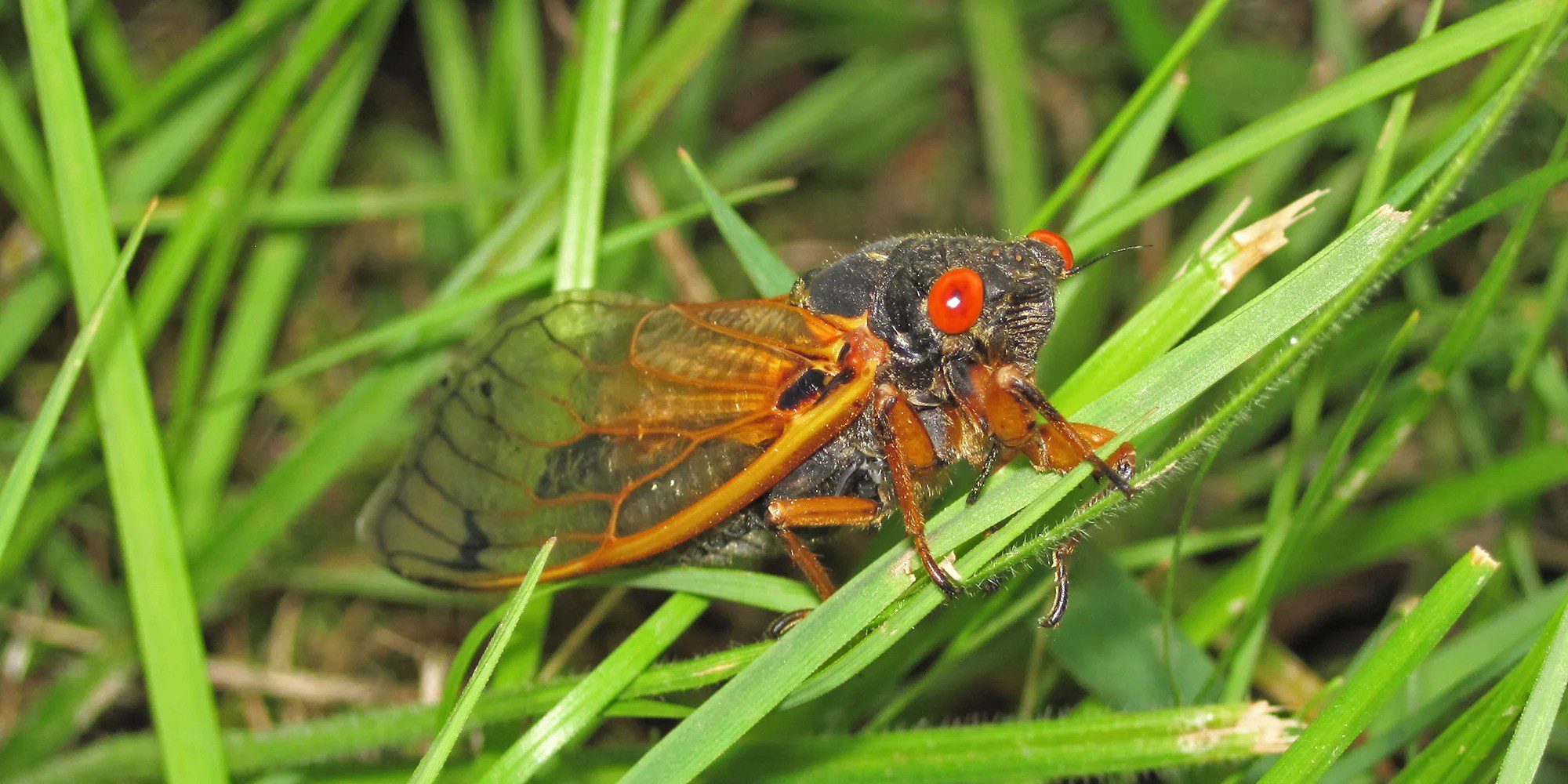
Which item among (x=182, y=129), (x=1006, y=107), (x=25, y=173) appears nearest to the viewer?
(x=25, y=173)

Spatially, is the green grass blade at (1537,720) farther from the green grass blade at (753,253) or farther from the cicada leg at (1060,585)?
the green grass blade at (753,253)

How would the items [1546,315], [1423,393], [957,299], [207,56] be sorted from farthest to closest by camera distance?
[207,56], [1546,315], [1423,393], [957,299]

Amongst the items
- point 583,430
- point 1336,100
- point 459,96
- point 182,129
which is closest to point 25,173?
point 182,129

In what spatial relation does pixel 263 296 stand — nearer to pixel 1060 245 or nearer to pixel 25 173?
pixel 25 173

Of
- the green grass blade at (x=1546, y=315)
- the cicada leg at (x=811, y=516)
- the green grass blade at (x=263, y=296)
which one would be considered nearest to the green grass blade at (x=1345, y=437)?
the green grass blade at (x=1546, y=315)

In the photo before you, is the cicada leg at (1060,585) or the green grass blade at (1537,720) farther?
the cicada leg at (1060,585)

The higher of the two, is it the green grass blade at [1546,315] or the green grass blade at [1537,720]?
the green grass blade at [1546,315]

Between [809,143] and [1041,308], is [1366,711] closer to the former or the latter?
[1041,308]

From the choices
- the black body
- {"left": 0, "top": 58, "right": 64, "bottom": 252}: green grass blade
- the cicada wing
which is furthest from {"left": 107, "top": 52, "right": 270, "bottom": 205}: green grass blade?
the black body
